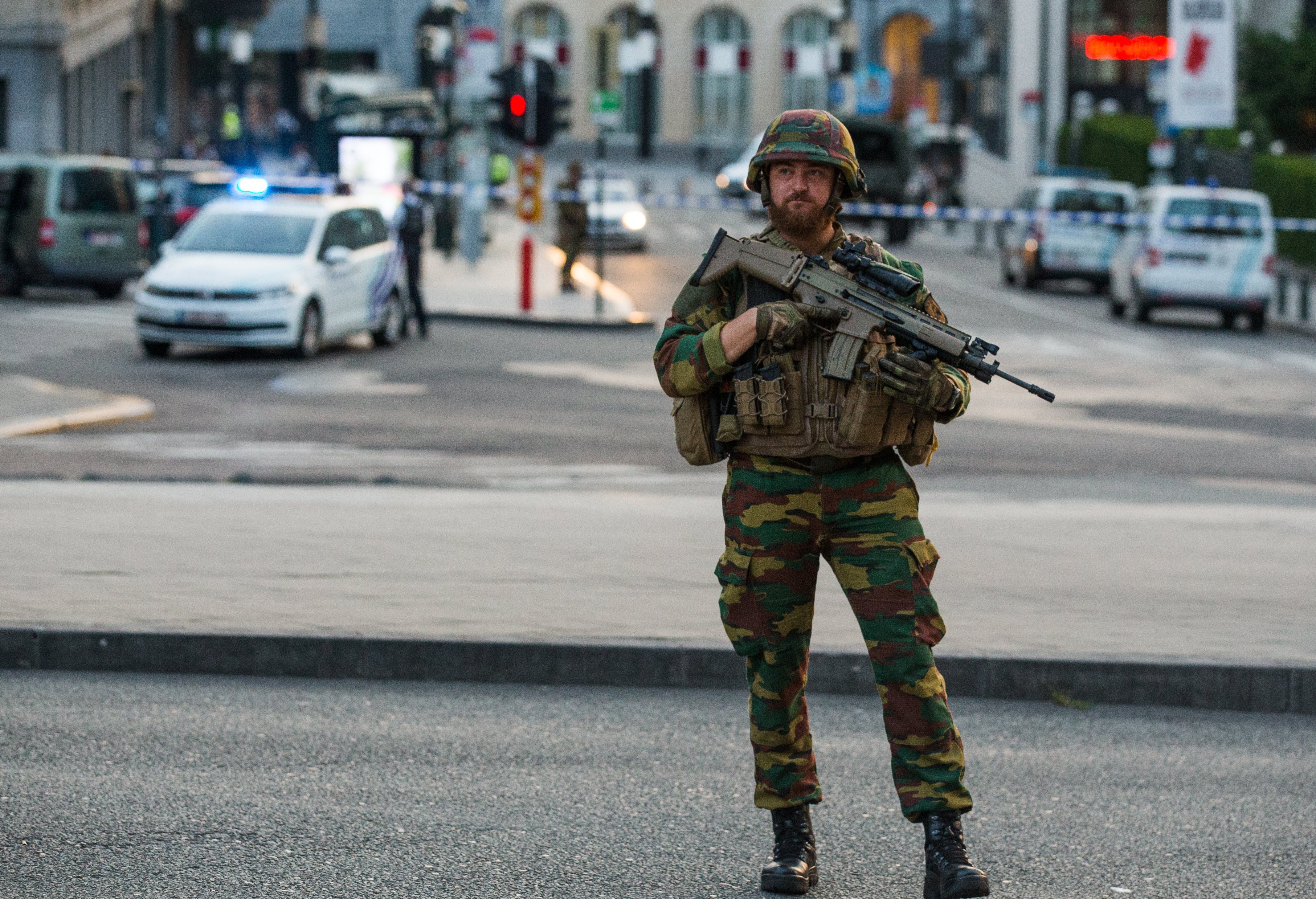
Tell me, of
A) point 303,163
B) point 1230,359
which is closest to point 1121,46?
point 303,163

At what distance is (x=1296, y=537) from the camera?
9.94m

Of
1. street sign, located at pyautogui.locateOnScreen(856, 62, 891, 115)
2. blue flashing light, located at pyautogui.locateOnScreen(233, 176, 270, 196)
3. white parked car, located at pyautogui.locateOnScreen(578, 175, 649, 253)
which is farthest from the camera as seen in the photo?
street sign, located at pyautogui.locateOnScreen(856, 62, 891, 115)

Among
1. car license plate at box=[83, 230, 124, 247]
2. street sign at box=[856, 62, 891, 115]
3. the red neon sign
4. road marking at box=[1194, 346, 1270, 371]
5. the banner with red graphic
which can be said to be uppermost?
the red neon sign

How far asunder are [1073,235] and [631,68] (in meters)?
50.3

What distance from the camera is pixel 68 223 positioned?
25.9 m

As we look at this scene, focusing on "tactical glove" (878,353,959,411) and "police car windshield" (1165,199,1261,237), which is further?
"police car windshield" (1165,199,1261,237)

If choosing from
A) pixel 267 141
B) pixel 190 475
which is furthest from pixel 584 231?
pixel 267 141

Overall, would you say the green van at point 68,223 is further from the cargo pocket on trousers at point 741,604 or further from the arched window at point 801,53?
the arched window at point 801,53

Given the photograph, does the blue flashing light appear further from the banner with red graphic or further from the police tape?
the banner with red graphic

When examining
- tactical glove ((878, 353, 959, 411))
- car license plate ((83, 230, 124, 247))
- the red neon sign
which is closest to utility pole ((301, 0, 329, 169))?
car license plate ((83, 230, 124, 247))

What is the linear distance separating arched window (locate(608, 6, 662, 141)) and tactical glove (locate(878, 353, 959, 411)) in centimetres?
7600

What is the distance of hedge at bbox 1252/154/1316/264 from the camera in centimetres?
3259

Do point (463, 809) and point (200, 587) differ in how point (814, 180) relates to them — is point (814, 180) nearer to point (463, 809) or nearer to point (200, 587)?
point (463, 809)

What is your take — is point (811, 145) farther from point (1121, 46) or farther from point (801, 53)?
point (801, 53)
